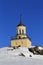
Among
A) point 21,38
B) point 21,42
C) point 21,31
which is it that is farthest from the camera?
point 21,38

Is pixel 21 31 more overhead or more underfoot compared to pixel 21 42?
more overhead

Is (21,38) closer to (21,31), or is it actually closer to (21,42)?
(21,42)

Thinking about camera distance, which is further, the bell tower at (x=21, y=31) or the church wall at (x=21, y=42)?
the church wall at (x=21, y=42)

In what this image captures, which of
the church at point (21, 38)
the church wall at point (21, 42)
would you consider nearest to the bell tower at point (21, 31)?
the church at point (21, 38)

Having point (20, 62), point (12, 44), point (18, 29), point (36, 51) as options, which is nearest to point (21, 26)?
point (18, 29)

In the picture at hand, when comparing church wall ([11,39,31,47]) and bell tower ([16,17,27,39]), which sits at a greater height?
bell tower ([16,17,27,39])

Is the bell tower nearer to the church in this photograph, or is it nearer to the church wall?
the church

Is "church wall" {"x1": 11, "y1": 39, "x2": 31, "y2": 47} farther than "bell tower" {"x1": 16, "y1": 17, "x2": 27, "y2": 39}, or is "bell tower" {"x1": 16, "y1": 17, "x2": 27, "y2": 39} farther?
"church wall" {"x1": 11, "y1": 39, "x2": 31, "y2": 47}

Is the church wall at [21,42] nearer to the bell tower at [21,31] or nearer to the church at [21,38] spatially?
the church at [21,38]

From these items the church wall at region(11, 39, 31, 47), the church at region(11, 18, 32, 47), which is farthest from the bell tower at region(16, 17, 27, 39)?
the church wall at region(11, 39, 31, 47)

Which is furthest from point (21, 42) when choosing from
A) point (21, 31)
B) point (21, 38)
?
point (21, 31)

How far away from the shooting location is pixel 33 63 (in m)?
13.1

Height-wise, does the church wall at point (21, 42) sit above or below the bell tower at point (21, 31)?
below

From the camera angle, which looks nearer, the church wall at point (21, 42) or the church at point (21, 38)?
the church at point (21, 38)
